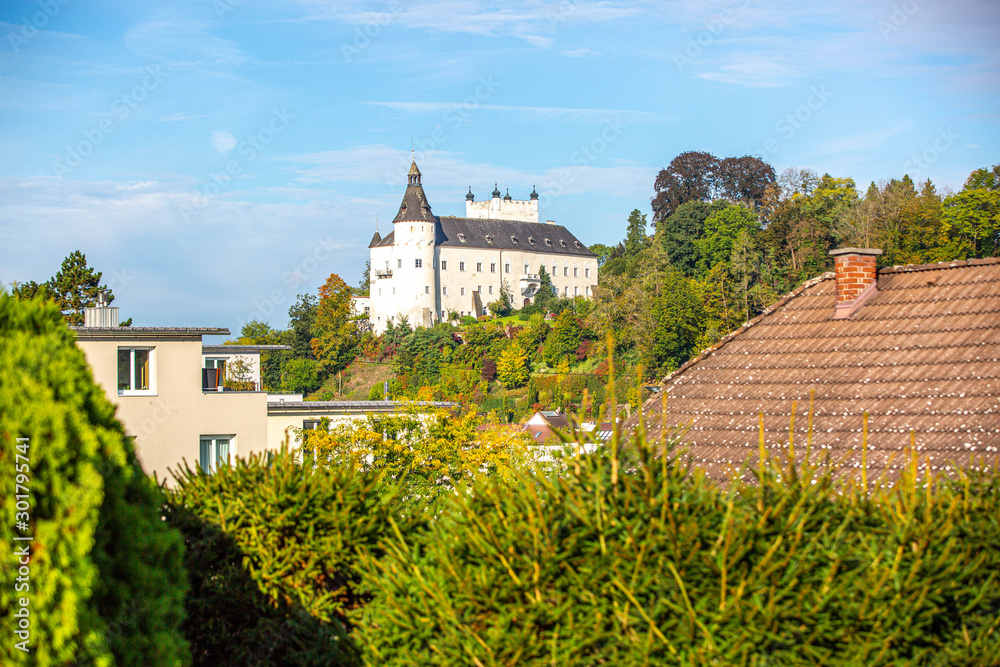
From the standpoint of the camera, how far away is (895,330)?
41.7 feet

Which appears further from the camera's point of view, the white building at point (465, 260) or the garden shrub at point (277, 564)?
the white building at point (465, 260)

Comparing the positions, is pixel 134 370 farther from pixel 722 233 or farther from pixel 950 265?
pixel 722 233

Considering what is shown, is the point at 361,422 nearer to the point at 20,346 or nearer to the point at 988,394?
the point at 988,394

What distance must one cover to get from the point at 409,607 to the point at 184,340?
2178 cm

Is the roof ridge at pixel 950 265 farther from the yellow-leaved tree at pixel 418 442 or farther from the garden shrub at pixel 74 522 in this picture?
the yellow-leaved tree at pixel 418 442

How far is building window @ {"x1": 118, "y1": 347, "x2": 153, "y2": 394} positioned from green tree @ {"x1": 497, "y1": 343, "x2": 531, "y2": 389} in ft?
239

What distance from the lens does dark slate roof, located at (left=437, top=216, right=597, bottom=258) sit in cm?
12625

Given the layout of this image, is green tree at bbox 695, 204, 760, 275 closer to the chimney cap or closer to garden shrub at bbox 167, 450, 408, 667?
the chimney cap

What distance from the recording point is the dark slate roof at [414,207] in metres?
120

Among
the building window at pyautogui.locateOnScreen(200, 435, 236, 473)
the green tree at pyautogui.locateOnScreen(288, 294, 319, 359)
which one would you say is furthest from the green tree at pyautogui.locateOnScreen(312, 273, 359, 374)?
the building window at pyautogui.locateOnScreen(200, 435, 236, 473)

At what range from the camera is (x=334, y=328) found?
11519 centimetres

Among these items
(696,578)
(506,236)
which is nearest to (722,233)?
(506,236)

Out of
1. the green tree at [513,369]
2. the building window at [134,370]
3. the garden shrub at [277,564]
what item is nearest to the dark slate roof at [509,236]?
the green tree at [513,369]

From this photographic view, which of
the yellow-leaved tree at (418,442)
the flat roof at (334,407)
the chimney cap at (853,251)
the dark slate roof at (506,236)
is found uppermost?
the dark slate roof at (506,236)
